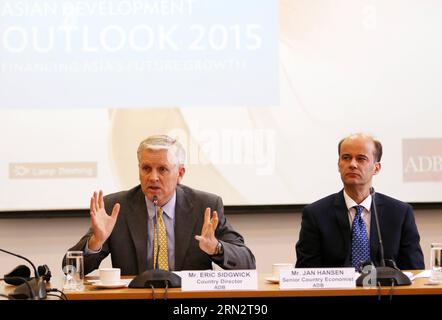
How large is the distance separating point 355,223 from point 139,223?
1.01 m

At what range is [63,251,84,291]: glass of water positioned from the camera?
9.51ft

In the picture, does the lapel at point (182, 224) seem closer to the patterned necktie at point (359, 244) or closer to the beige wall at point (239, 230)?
the patterned necktie at point (359, 244)

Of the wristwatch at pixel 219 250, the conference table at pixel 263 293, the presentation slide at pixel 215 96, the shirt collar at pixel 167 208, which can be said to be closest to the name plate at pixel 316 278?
the conference table at pixel 263 293

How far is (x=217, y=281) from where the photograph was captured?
8.96ft

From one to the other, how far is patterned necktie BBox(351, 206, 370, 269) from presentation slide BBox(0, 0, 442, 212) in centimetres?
112

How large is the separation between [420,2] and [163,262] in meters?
2.40

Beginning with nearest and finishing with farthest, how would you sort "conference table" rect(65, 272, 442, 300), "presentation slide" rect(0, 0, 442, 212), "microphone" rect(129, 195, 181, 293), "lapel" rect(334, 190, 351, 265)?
"conference table" rect(65, 272, 442, 300), "microphone" rect(129, 195, 181, 293), "lapel" rect(334, 190, 351, 265), "presentation slide" rect(0, 0, 442, 212)

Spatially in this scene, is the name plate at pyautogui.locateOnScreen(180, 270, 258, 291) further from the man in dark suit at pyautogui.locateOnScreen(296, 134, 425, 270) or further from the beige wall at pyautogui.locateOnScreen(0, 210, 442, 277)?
the beige wall at pyautogui.locateOnScreen(0, 210, 442, 277)

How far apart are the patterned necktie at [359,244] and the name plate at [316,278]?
0.74 meters

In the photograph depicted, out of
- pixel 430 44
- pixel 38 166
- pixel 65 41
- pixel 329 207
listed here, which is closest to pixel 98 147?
pixel 38 166

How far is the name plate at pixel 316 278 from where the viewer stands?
108 inches

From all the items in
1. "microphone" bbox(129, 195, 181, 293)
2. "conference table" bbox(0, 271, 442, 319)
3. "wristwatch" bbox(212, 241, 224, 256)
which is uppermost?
"wristwatch" bbox(212, 241, 224, 256)

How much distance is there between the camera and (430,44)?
4746mm

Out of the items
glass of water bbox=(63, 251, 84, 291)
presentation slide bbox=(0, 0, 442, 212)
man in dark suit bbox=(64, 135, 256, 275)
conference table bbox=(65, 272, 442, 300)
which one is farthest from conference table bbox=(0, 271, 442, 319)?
presentation slide bbox=(0, 0, 442, 212)
